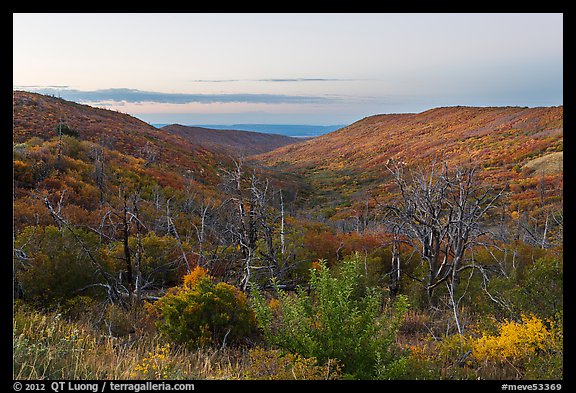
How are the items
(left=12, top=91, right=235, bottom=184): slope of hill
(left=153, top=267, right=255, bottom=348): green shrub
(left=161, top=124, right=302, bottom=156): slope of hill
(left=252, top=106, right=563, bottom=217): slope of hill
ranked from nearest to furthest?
1. (left=153, top=267, right=255, bottom=348): green shrub
2. (left=12, top=91, right=235, bottom=184): slope of hill
3. (left=252, top=106, right=563, bottom=217): slope of hill
4. (left=161, top=124, right=302, bottom=156): slope of hill

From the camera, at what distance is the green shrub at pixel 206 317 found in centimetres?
511

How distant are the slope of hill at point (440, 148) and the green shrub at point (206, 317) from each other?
9144 mm

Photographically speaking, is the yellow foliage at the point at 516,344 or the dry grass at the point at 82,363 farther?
the yellow foliage at the point at 516,344

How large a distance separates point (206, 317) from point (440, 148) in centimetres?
5376

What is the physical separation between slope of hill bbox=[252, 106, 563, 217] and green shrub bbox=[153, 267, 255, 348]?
30.0 feet

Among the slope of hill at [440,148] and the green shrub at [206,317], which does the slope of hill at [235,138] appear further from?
the green shrub at [206,317]

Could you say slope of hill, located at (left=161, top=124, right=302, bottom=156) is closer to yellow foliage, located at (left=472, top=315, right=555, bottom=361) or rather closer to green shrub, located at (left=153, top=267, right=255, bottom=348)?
green shrub, located at (left=153, top=267, right=255, bottom=348)

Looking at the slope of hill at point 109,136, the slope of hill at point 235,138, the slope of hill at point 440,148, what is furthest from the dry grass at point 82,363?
the slope of hill at point 235,138

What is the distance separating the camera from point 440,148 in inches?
2112

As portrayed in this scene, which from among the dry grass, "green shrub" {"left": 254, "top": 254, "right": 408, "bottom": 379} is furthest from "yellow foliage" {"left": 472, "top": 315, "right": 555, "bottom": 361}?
the dry grass

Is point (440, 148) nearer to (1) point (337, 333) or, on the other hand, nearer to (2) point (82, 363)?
(1) point (337, 333)

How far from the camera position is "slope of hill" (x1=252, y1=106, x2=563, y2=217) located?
35.8m
